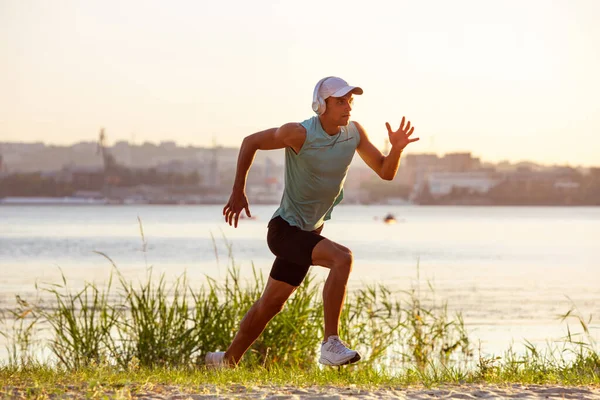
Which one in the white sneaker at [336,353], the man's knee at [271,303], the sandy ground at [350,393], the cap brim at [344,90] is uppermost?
the cap brim at [344,90]

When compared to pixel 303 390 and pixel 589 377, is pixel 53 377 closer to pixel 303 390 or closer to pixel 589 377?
pixel 303 390

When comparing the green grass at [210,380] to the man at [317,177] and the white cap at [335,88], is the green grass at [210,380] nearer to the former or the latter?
the man at [317,177]

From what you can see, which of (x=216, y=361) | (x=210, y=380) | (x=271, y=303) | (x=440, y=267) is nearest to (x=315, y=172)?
(x=271, y=303)

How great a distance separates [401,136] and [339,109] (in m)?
0.48

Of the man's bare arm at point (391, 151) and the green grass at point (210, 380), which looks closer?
the green grass at point (210, 380)

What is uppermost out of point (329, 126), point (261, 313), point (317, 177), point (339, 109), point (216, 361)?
point (339, 109)

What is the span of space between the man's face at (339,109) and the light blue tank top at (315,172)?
0.40 ft

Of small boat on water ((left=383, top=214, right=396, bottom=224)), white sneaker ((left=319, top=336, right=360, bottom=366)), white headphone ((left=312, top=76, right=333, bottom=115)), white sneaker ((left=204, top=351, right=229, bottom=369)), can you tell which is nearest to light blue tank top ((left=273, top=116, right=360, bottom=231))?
white headphone ((left=312, top=76, right=333, bottom=115))

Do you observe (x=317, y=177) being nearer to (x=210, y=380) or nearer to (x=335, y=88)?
(x=335, y=88)

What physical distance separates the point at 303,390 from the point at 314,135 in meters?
1.85

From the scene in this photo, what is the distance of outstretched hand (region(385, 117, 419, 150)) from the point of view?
7.10 meters

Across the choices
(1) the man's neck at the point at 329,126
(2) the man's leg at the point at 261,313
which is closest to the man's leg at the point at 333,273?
(2) the man's leg at the point at 261,313

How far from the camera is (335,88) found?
7027 mm

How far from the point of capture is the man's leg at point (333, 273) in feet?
22.3
